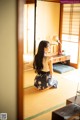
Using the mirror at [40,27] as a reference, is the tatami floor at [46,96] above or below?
below

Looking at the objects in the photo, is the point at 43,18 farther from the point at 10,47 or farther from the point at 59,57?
the point at 10,47

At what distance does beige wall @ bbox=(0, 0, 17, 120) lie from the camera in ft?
7.05

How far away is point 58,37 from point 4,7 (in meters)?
4.81

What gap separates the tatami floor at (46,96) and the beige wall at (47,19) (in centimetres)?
141

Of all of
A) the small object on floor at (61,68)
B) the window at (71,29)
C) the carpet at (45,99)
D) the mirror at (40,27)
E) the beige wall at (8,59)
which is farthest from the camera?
the window at (71,29)

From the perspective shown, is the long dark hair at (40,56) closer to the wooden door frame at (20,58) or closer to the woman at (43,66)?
the woman at (43,66)

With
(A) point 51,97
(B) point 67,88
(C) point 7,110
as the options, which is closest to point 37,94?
(A) point 51,97

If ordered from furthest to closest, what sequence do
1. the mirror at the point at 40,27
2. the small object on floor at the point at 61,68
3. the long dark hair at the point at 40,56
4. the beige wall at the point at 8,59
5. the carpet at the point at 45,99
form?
the small object on floor at the point at 61,68
the mirror at the point at 40,27
the long dark hair at the point at 40,56
the carpet at the point at 45,99
the beige wall at the point at 8,59

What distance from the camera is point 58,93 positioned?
448cm

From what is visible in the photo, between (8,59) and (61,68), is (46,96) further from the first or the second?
(8,59)

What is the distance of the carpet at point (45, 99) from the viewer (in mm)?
3539

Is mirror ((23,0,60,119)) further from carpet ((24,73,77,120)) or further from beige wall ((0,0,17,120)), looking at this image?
beige wall ((0,0,17,120))

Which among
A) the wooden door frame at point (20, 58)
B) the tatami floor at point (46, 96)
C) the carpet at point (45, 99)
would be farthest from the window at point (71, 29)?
the wooden door frame at point (20, 58)

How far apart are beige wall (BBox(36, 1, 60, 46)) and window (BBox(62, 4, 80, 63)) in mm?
271
